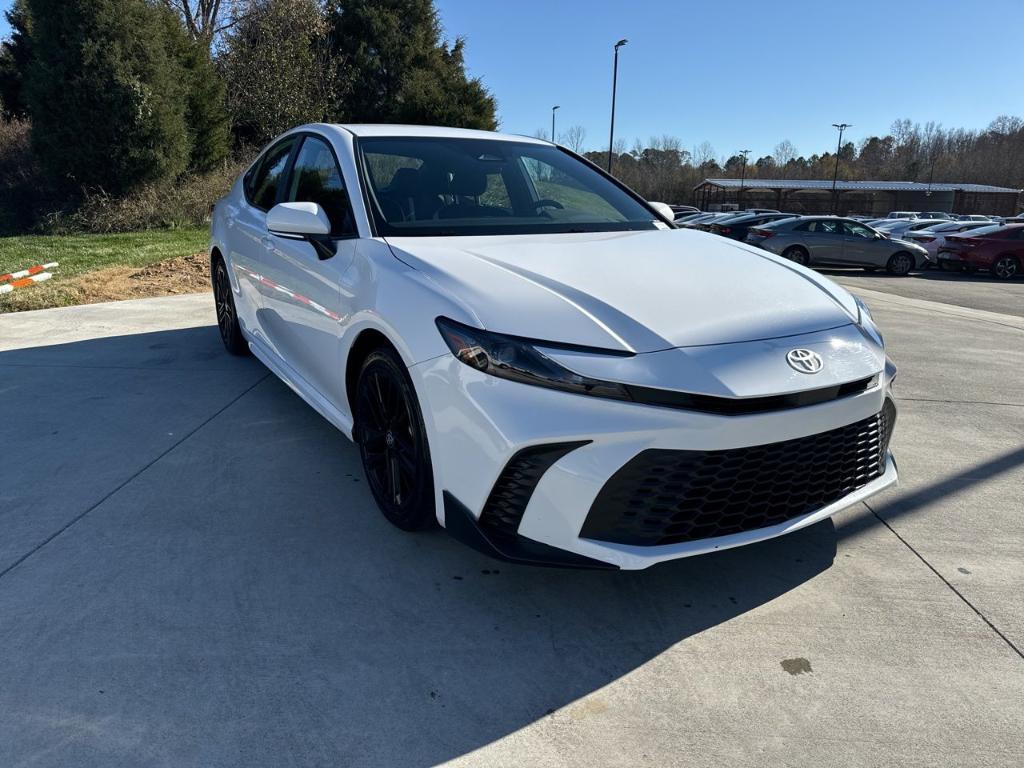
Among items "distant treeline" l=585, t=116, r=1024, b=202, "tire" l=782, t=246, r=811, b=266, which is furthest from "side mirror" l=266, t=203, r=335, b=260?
"distant treeline" l=585, t=116, r=1024, b=202

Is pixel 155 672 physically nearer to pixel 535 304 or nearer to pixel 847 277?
pixel 535 304

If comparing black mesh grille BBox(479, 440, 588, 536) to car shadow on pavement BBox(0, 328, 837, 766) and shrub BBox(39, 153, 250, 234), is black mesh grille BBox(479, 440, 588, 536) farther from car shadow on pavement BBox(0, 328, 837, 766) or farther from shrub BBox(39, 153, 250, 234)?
shrub BBox(39, 153, 250, 234)

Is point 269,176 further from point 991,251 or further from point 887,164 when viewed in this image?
point 887,164

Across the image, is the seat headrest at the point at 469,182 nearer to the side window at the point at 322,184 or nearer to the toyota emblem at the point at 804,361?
the side window at the point at 322,184

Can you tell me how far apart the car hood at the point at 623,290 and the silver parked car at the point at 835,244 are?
14877mm

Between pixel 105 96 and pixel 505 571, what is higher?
pixel 105 96

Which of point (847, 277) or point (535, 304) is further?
point (847, 277)

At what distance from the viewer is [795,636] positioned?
2.46 meters

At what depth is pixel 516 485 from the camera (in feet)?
7.43

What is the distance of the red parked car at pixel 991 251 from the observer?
59.4 ft

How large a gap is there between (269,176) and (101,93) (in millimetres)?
13144

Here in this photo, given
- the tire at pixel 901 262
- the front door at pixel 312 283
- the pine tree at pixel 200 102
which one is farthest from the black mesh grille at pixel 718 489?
the pine tree at pixel 200 102

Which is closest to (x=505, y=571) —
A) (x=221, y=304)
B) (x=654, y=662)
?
(x=654, y=662)

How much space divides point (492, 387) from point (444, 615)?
843 mm
